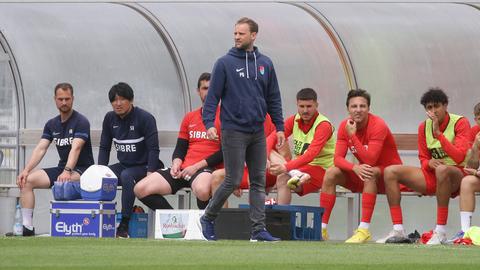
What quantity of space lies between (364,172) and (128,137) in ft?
9.48

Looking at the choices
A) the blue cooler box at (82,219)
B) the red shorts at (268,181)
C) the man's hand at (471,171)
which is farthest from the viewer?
the red shorts at (268,181)

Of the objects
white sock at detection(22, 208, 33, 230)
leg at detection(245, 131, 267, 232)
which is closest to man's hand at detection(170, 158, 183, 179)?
white sock at detection(22, 208, 33, 230)

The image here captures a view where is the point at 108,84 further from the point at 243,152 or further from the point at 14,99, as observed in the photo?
the point at 243,152

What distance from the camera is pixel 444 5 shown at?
18344mm

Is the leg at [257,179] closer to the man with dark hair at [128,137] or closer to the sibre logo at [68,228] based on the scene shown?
the man with dark hair at [128,137]

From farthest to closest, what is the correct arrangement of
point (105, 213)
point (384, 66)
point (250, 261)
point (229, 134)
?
point (384, 66), point (105, 213), point (229, 134), point (250, 261)

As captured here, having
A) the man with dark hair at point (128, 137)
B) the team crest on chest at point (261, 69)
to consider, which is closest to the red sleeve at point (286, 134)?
the man with dark hair at point (128, 137)

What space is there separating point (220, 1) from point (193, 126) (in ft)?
9.56

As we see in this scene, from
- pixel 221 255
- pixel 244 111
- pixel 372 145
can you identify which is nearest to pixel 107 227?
pixel 372 145

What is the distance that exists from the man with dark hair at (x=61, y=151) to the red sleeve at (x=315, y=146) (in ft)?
8.34

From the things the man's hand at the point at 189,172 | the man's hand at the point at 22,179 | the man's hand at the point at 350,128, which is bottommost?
the man's hand at the point at 22,179

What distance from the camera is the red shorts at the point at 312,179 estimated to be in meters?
→ 16.1

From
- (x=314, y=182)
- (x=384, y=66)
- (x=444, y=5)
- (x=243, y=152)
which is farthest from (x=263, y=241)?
(x=444, y=5)

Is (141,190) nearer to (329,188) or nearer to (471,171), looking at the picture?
(329,188)
